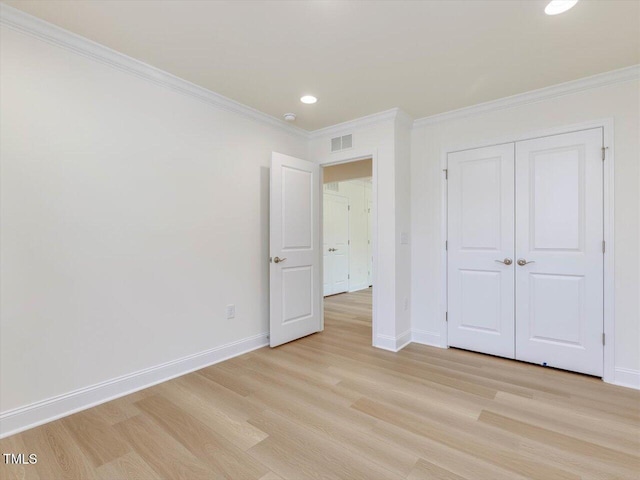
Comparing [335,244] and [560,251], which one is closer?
[560,251]

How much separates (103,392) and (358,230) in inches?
236

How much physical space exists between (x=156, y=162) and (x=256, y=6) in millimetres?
1398

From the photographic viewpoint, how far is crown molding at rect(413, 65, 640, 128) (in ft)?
8.22

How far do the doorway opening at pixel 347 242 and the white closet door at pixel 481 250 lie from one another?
5.72 ft

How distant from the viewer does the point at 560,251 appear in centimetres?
279

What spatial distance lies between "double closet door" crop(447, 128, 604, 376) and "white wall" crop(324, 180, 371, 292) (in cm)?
392

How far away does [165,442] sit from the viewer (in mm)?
1812

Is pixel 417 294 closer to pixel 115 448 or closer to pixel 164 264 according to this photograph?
pixel 164 264

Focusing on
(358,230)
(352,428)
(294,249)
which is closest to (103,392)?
(352,428)

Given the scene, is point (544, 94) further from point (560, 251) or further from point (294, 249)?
point (294, 249)

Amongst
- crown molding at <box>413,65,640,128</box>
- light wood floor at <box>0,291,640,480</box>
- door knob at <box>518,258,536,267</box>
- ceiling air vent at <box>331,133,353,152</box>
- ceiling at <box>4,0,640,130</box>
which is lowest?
light wood floor at <box>0,291,640,480</box>

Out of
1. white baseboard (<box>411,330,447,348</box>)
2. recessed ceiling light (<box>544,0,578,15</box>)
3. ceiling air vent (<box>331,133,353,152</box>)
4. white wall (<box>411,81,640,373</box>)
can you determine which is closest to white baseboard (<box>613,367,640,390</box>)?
white wall (<box>411,81,640,373</box>)

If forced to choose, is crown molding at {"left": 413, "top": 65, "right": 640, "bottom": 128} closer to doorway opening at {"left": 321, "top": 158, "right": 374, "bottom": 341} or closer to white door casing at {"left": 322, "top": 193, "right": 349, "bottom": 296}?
doorway opening at {"left": 321, "top": 158, "right": 374, "bottom": 341}

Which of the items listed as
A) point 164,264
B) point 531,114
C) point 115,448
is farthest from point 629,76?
point 115,448
